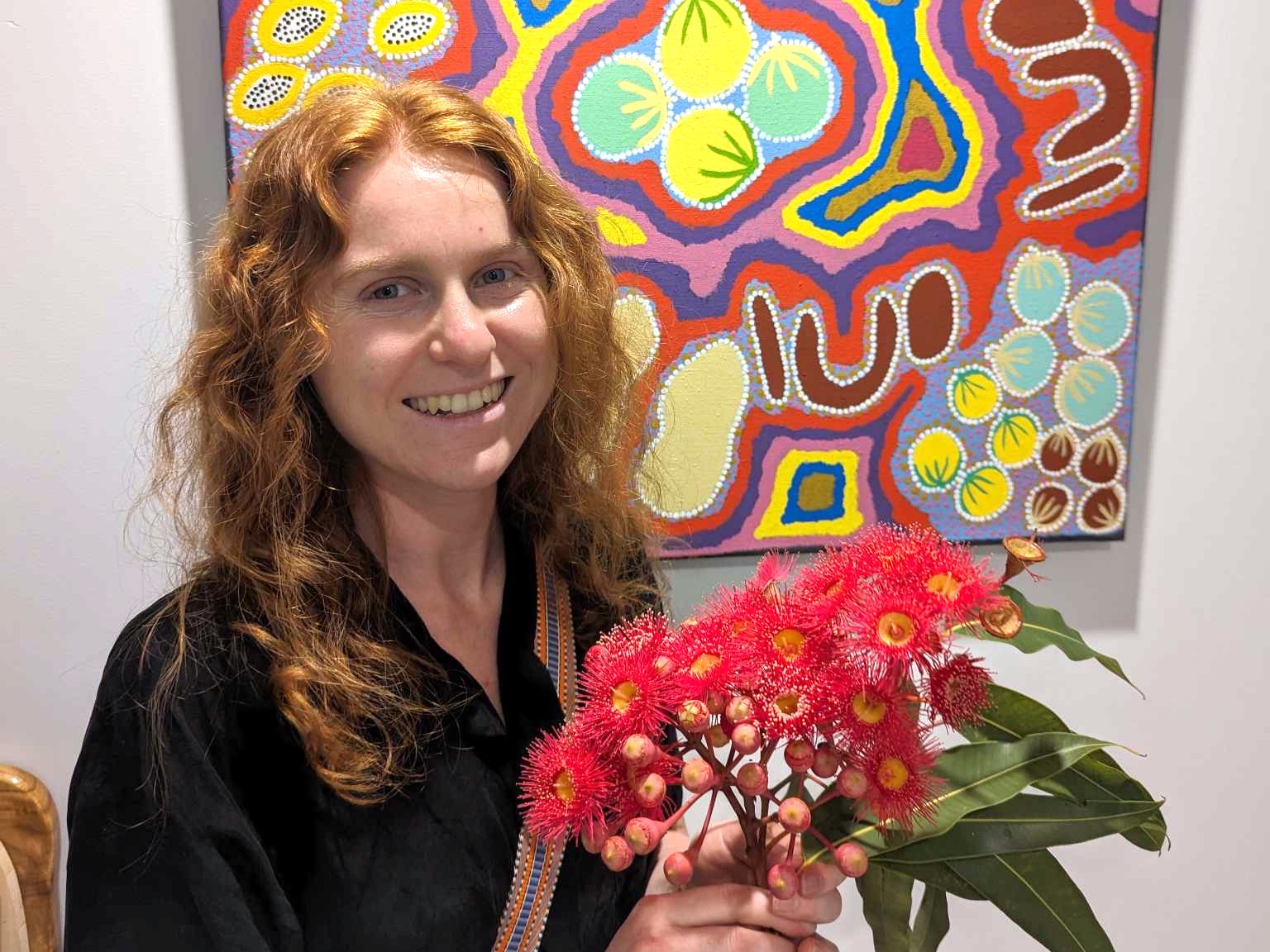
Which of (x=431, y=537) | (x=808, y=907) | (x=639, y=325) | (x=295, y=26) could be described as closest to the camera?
(x=808, y=907)

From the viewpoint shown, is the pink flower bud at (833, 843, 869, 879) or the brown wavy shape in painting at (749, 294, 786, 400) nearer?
the pink flower bud at (833, 843, 869, 879)

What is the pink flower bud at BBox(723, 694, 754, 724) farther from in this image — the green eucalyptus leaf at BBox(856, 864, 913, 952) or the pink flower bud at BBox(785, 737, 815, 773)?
the green eucalyptus leaf at BBox(856, 864, 913, 952)

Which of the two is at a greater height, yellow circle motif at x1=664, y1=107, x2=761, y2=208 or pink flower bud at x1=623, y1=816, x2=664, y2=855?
yellow circle motif at x1=664, y1=107, x2=761, y2=208

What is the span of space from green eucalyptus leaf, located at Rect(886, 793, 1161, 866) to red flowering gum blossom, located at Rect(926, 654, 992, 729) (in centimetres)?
14

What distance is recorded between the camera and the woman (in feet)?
2.29

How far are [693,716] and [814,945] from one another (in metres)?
0.22

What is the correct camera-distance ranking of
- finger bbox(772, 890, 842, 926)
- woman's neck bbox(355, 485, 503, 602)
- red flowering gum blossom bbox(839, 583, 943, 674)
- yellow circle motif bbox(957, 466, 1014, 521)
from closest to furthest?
red flowering gum blossom bbox(839, 583, 943, 674) < finger bbox(772, 890, 842, 926) < woman's neck bbox(355, 485, 503, 602) < yellow circle motif bbox(957, 466, 1014, 521)

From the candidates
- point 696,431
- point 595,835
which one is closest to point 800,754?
point 595,835

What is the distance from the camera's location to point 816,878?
Answer: 0.60 m

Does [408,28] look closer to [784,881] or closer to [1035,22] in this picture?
[1035,22]

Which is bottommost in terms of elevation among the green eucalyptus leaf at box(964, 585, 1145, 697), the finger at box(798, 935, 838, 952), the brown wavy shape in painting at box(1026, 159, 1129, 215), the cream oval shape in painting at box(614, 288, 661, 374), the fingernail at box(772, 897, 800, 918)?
the finger at box(798, 935, 838, 952)

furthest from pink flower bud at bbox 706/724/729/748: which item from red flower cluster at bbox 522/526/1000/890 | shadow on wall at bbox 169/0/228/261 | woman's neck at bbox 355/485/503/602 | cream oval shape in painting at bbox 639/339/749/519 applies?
shadow on wall at bbox 169/0/228/261

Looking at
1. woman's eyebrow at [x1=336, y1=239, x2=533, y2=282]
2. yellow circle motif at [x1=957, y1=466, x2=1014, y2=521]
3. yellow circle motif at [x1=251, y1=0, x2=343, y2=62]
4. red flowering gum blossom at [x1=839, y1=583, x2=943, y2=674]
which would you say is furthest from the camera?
yellow circle motif at [x1=957, y1=466, x2=1014, y2=521]

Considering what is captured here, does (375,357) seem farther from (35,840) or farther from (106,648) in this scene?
(35,840)
